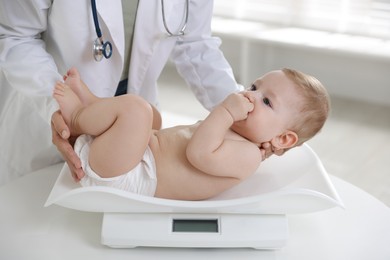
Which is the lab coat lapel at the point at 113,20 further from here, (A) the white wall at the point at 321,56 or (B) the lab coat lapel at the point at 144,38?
(A) the white wall at the point at 321,56

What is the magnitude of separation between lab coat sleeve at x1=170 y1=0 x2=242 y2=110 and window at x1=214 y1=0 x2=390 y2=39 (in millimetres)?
1578

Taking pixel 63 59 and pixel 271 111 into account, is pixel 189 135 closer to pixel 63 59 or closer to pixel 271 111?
pixel 271 111

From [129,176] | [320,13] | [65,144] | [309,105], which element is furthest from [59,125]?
[320,13]

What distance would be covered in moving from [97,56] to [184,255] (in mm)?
528

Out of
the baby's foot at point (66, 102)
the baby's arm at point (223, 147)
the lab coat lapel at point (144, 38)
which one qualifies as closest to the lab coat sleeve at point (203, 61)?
the lab coat lapel at point (144, 38)

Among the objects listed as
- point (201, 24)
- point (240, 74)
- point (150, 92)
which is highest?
point (201, 24)

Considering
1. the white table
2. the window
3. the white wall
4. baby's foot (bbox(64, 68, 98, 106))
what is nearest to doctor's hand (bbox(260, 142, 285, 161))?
the white table

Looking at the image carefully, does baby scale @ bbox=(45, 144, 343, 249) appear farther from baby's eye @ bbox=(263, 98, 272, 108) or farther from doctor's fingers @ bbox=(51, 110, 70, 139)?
baby's eye @ bbox=(263, 98, 272, 108)

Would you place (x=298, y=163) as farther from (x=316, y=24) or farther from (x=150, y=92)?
(x=316, y=24)

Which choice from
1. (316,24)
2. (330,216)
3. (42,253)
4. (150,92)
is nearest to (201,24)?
(150,92)

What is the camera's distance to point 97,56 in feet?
4.47

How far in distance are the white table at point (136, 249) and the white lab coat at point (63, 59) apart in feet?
0.51

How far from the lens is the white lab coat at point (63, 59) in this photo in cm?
132

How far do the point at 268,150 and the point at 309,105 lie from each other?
0.13 m
